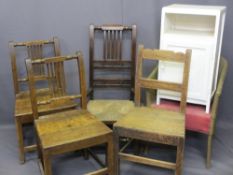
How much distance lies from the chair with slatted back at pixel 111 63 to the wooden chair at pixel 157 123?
10.9 inches

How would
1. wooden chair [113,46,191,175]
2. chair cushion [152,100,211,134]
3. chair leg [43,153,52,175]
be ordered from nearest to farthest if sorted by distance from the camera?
chair leg [43,153,52,175], wooden chair [113,46,191,175], chair cushion [152,100,211,134]

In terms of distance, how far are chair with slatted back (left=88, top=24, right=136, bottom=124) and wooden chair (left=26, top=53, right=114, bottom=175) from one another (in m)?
0.28

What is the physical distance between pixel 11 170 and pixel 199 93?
145cm

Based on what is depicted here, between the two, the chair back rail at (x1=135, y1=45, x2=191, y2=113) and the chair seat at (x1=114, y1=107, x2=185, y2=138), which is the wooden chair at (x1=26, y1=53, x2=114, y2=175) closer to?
the chair seat at (x1=114, y1=107, x2=185, y2=138)

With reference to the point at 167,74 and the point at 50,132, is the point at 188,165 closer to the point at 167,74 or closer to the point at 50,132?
the point at 167,74

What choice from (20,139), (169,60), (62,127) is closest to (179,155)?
(169,60)

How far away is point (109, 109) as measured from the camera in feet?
7.56

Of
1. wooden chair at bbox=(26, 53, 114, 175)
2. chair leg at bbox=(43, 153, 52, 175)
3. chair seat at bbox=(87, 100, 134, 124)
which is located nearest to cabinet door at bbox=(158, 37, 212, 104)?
chair seat at bbox=(87, 100, 134, 124)

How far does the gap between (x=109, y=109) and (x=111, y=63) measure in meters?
0.40

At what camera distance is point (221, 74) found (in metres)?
2.21

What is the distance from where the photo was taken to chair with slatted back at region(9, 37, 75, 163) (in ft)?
7.20

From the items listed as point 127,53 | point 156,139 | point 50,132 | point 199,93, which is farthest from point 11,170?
point 199,93

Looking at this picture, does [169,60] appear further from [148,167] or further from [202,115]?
[148,167]

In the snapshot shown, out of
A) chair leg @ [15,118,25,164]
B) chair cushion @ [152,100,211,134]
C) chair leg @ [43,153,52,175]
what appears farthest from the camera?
chair leg @ [15,118,25,164]
